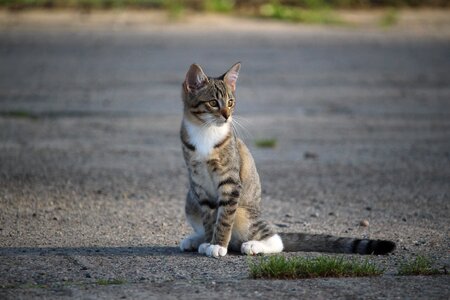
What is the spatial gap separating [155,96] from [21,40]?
441cm

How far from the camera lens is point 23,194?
9.22 meters

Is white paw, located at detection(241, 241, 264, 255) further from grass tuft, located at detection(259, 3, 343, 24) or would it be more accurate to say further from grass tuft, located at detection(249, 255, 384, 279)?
grass tuft, located at detection(259, 3, 343, 24)

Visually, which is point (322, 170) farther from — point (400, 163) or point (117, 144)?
point (117, 144)

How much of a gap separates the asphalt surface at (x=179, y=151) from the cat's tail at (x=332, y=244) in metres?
0.15

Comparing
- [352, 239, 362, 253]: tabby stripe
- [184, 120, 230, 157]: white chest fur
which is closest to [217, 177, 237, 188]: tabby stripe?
[184, 120, 230, 157]: white chest fur

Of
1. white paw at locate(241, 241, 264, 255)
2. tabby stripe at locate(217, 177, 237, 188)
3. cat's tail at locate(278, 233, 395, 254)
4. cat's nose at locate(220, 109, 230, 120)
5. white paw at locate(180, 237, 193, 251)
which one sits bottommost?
white paw at locate(180, 237, 193, 251)

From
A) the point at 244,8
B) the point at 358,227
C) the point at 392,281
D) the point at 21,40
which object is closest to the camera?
the point at 392,281

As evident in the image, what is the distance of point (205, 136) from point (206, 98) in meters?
0.30

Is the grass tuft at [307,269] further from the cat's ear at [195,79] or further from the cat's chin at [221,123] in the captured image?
the cat's ear at [195,79]

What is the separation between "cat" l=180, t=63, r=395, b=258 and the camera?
6.94 metres

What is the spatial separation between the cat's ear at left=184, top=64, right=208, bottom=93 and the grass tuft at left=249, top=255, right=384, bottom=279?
1.52 m

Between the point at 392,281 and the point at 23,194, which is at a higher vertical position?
the point at 392,281

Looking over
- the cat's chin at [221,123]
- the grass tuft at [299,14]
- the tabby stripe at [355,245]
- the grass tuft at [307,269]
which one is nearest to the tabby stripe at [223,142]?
the cat's chin at [221,123]

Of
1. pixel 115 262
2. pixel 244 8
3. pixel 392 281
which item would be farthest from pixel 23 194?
pixel 244 8
